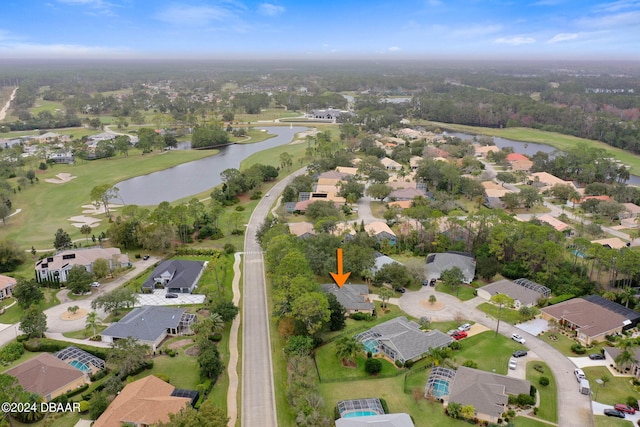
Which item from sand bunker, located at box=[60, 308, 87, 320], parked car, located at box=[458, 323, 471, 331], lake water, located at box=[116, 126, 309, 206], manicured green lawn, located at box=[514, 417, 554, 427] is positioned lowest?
manicured green lawn, located at box=[514, 417, 554, 427]

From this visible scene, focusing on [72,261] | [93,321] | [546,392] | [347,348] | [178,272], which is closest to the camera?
[546,392]

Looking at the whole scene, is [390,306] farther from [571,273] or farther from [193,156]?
[193,156]

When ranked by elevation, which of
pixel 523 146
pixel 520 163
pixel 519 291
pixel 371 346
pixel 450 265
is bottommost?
pixel 371 346

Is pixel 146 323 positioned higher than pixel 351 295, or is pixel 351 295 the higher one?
pixel 146 323

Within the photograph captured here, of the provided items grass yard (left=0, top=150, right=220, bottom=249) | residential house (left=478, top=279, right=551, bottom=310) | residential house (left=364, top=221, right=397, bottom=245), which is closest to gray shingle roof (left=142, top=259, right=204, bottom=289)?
grass yard (left=0, top=150, right=220, bottom=249)

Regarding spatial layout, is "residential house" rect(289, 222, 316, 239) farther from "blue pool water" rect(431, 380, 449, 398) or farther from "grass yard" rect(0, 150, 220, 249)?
"blue pool water" rect(431, 380, 449, 398)

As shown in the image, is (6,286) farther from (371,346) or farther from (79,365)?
(371,346)

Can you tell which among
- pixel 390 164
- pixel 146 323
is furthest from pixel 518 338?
pixel 390 164
